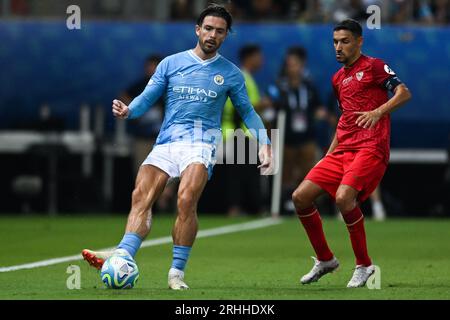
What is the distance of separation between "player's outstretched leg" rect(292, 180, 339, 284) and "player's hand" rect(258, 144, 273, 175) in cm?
52

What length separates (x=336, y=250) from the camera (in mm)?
16016

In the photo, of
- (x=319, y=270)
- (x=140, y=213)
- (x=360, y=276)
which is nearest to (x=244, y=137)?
(x=319, y=270)

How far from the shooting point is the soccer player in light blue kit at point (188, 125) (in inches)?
436

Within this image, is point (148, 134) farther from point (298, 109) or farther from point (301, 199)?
point (301, 199)

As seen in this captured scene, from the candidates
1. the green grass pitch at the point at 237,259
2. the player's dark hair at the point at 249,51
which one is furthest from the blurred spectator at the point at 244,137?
the green grass pitch at the point at 237,259

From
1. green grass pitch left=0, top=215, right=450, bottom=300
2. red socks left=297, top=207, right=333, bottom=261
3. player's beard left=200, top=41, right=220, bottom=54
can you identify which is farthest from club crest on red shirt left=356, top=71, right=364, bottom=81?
green grass pitch left=0, top=215, right=450, bottom=300

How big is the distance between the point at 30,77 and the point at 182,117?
1362cm

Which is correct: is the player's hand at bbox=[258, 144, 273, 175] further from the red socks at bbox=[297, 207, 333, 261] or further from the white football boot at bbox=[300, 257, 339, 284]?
the white football boot at bbox=[300, 257, 339, 284]

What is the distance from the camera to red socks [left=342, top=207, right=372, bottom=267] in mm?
11516

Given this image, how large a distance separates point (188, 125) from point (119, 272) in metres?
1.43

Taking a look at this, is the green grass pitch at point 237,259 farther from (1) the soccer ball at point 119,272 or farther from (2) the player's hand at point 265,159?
(2) the player's hand at point 265,159

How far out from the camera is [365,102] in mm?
11742

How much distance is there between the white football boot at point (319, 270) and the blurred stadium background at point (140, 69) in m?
12.0
